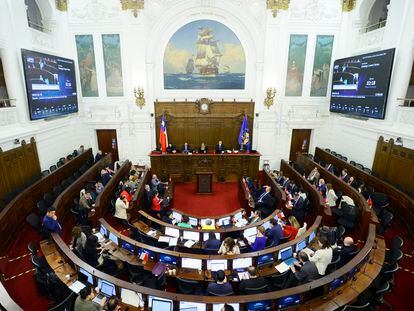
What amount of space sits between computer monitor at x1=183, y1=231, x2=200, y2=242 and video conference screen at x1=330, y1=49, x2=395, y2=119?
28.0 feet

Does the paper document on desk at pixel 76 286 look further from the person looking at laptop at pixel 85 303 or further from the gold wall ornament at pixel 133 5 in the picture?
the gold wall ornament at pixel 133 5

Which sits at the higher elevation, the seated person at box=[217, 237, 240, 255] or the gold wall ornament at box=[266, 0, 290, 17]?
the gold wall ornament at box=[266, 0, 290, 17]

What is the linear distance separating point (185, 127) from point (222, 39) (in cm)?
511

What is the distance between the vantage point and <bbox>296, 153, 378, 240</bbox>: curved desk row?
7.21 meters

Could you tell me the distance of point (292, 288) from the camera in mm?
4387

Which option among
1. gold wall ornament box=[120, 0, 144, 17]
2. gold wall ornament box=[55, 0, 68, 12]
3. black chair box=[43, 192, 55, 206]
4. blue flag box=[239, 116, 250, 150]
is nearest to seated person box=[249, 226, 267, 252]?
black chair box=[43, 192, 55, 206]

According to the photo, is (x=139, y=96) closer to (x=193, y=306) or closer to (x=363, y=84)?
(x=363, y=84)

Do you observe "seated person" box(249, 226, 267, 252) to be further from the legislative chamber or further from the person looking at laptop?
the person looking at laptop

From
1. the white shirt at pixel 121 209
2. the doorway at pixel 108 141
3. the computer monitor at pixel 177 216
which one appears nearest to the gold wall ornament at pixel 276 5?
the doorway at pixel 108 141

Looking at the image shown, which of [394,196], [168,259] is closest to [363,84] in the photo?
[394,196]

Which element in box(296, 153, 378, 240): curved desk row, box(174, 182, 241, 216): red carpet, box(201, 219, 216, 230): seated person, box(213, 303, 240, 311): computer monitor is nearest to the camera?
Answer: box(213, 303, 240, 311): computer monitor

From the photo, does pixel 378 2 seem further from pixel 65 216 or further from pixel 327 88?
pixel 65 216

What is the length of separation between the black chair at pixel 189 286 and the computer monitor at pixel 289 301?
162cm

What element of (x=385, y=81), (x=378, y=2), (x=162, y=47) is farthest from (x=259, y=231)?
(x=378, y=2)
